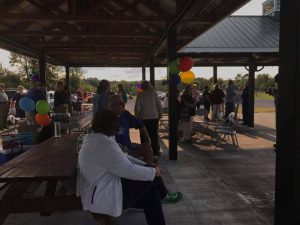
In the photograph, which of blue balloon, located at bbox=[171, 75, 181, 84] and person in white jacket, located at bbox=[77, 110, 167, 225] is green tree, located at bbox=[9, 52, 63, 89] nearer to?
blue balloon, located at bbox=[171, 75, 181, 84]

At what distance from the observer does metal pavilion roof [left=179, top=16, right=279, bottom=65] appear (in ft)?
39.8

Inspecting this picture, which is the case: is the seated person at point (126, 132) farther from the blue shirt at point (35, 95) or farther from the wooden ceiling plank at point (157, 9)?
the blue shirt at point (35, 95)

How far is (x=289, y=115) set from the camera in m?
2.25

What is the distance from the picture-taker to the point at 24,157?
3.47 m

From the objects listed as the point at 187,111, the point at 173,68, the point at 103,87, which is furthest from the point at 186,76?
the point at 103,87

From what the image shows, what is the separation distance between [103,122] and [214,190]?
9.08 feet

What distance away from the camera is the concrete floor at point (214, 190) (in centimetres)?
388

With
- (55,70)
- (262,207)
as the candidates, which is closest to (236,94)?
(262,207)

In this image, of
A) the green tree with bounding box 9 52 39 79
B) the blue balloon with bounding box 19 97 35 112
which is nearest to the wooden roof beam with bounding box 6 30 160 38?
the blue balloon with bounding box 19 97 35 112

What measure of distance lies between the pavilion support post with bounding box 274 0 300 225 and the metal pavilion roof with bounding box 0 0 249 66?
2.44m

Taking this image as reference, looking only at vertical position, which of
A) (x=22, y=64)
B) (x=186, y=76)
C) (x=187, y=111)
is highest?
(x=22, y=64)

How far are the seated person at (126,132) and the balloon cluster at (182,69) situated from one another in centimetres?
249

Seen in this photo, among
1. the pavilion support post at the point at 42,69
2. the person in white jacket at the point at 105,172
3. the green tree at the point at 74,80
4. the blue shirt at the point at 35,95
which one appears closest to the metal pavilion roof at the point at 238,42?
the pavilion support post at the point at 42,69

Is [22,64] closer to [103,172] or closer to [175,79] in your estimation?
[175,79]
